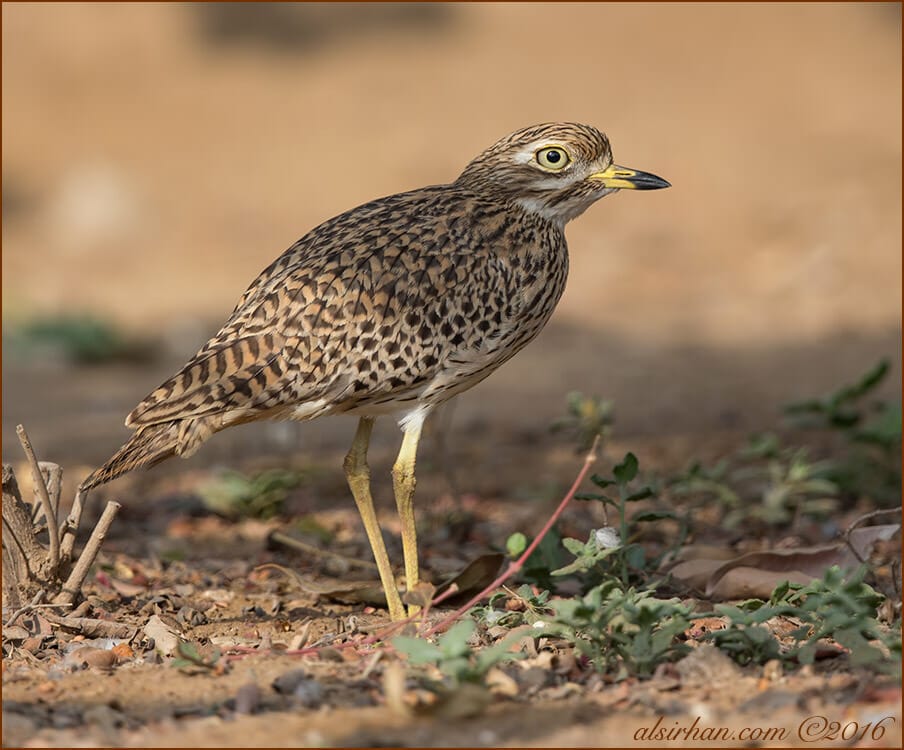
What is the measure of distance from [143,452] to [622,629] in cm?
172

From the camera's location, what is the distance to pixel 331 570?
5480 millimetres

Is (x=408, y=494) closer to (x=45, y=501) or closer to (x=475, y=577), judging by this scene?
(x=475, y=577)

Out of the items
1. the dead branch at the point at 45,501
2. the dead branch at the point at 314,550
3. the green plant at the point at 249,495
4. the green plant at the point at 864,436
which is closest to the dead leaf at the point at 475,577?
the dead branch at the point at 314,550

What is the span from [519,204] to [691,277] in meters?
7.54

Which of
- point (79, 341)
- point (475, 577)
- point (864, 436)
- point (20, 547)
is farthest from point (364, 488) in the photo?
point (79, 341)

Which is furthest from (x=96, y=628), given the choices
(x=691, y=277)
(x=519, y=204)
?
(x=691, y=277)

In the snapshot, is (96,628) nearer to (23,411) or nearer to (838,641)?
(838,641)

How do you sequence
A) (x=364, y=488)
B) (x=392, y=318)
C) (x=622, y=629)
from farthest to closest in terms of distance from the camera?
(x=364, y=488)
(x=392, y=318)
(x=622, y=629)

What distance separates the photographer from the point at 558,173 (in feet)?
17.1

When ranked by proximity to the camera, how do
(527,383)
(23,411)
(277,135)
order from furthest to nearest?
1. (277,135)
2. (527,383)
3. (23,411)

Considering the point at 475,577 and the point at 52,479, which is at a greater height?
the point at 52,479

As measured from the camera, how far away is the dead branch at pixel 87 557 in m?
4.40

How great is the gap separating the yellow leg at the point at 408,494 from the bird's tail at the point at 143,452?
855 millimetres

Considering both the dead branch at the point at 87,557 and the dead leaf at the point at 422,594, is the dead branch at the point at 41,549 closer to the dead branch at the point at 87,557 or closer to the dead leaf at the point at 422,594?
Answer: the dead branch at the point at 87,557
